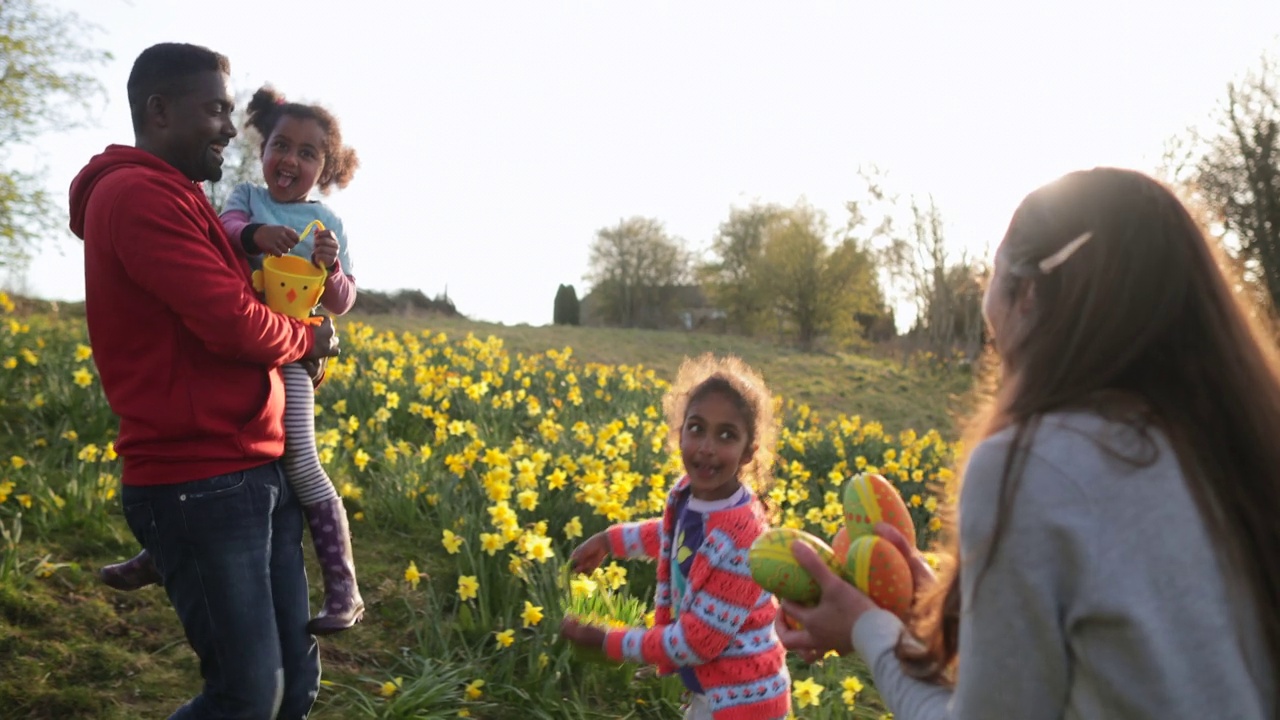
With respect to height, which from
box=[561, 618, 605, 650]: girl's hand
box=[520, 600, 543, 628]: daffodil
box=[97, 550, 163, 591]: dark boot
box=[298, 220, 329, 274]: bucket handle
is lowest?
box=[520, 600, 543, 628]: daffodil

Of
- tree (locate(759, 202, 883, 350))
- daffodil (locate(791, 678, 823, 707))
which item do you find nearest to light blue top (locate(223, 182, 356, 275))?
daffodil (locate(791, 678, 823, 707))

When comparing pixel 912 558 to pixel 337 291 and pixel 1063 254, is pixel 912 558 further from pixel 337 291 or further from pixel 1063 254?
pixel 337 291

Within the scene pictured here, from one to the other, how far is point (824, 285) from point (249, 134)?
28.2 meters

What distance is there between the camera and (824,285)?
30.0 meters

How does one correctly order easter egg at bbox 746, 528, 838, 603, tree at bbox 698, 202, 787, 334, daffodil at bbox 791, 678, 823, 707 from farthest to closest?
1. tree at bbox 698, 202, 787, 334
2. daffodil at bbox 791, 678, 823, 707
3. easter egg at bbox 746, 528, 838, 603

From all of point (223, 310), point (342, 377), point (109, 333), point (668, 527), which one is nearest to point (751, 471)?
point (668, 527)

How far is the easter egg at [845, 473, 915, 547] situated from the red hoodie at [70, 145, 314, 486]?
4.07 ft

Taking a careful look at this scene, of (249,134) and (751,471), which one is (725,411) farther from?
(249,134)

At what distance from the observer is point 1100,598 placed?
107 centimetres

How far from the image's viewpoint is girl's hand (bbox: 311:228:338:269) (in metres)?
2.27

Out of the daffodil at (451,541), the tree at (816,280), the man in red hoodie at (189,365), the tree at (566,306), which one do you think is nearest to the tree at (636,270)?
the tree at (566,306)

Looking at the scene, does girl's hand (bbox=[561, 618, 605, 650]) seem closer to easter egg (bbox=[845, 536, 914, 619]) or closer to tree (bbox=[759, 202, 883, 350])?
easter egg (bbox=[845, 536, 914, 619])

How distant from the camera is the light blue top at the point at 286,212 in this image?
7.97 feet

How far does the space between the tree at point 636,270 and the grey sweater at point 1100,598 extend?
33919mm
